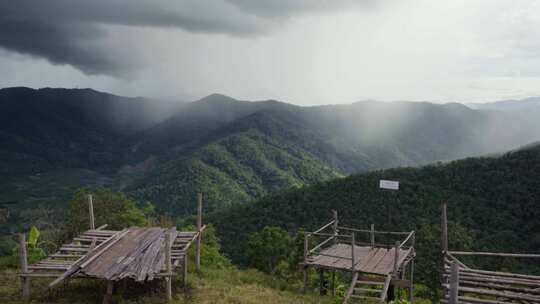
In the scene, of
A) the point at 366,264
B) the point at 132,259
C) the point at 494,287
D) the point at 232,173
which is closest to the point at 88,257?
the point at 132,259

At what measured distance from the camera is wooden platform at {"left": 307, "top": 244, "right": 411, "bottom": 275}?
35.1 feet

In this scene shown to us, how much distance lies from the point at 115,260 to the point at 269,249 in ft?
68.2

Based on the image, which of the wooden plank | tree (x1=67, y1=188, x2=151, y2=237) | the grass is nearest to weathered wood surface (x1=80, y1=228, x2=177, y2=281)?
the wooden plank

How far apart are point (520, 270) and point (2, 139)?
209 metres

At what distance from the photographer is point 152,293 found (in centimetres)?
926

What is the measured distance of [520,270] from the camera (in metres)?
29.0

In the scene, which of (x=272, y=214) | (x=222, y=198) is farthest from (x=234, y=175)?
(x=272, y=214)

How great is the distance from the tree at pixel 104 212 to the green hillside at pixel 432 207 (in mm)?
19758

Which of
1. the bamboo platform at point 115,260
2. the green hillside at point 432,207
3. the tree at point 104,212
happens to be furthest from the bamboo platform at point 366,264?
the green hillside at point 432,207

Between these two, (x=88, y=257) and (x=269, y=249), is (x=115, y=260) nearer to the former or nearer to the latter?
(x=88, y=257)

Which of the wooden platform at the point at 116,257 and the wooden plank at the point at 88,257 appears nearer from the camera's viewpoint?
the wooden plank at the point at 88,257

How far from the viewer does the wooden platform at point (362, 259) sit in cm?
1071

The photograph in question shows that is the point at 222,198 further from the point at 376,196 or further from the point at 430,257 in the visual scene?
the point at 430,257

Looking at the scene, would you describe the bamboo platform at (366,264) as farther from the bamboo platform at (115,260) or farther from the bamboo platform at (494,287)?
the bamboo platform at (115,260)
